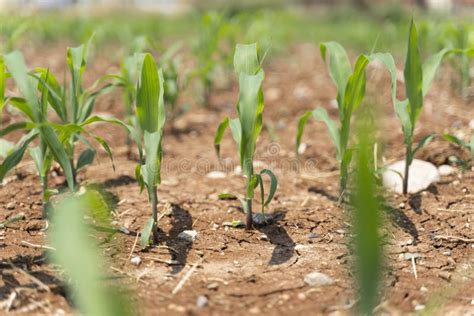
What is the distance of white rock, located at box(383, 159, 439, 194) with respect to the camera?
7.50 feet

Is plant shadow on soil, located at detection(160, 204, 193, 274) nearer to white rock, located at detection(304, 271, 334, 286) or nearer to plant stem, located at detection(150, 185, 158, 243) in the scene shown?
plant stem, located at detection(150, 185, 158, 243)

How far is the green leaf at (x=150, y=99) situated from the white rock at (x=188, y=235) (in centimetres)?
36

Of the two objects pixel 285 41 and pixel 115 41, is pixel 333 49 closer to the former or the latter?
pixel 285 41

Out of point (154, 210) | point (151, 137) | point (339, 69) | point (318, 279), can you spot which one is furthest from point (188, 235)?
point (339, 69)

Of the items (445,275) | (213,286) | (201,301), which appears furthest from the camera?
(445,275)

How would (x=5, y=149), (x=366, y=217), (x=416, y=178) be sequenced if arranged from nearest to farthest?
1. (x=366, y=217)
2. (x=5, y=149)
3. (x=416, y=178)

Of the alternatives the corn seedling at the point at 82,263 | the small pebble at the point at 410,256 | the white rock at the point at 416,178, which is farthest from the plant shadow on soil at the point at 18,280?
the white rock at the point at 416,178

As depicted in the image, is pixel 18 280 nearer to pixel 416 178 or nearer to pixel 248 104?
pixel 248 104

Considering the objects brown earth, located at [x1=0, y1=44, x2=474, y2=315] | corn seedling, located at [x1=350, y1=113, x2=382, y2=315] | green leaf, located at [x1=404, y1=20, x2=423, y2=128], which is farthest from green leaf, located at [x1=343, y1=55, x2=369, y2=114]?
corn seedling, located at [x1=350, y1=113, x2=382, y2=315]

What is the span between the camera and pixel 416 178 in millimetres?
2326

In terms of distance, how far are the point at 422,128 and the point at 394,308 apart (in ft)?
5.95

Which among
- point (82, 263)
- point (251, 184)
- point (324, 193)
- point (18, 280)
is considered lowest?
point (324, 193)

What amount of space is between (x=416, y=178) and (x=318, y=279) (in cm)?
94

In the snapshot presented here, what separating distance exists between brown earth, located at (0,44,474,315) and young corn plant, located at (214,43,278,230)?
0.18 m
